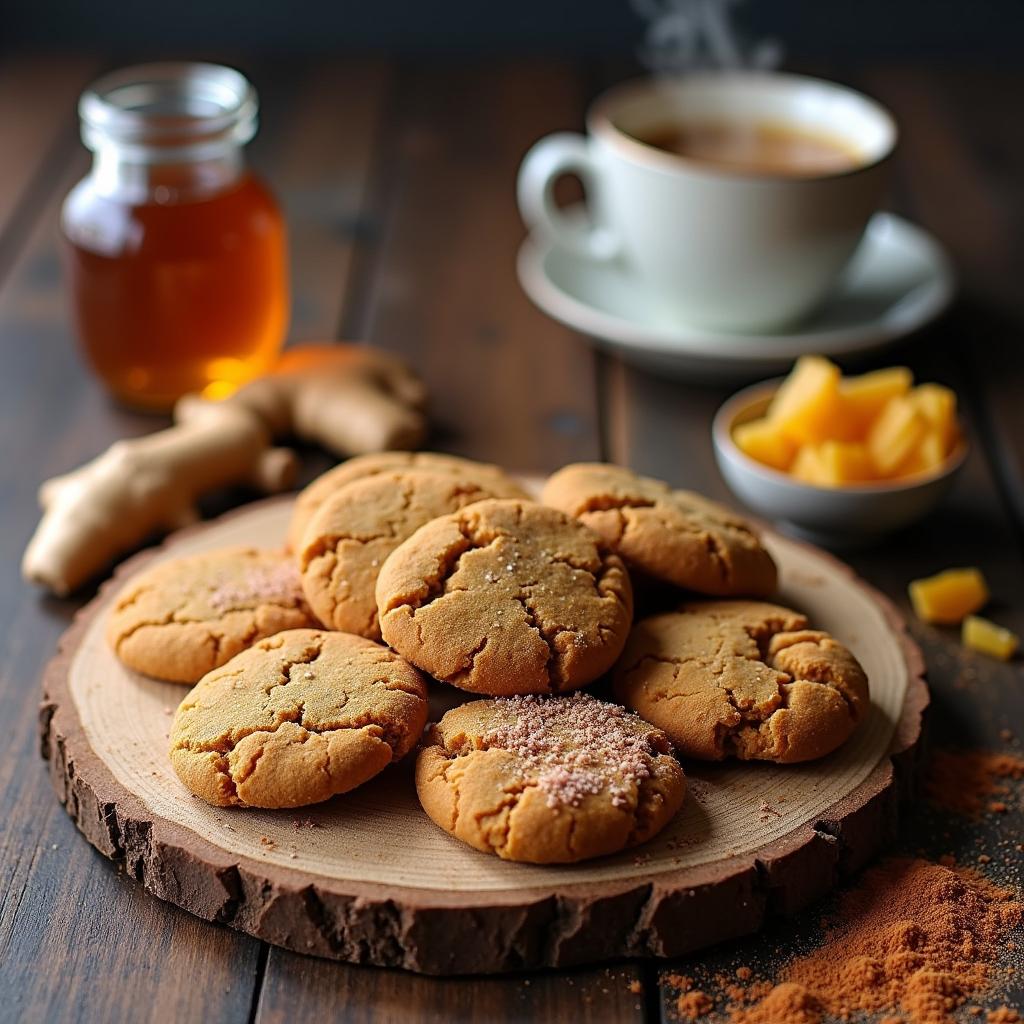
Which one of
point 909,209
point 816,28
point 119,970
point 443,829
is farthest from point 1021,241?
point 119,970

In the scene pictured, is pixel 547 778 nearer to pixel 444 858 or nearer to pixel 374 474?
pixel 444 858

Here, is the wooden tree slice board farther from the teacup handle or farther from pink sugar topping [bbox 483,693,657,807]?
the teacup handle

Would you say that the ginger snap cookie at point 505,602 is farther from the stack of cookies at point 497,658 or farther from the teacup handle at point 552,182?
the teacup handle at point 552,182

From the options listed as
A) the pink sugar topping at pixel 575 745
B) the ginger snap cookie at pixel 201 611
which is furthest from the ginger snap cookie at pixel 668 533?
the ginger snap cookie at pixel 201 611

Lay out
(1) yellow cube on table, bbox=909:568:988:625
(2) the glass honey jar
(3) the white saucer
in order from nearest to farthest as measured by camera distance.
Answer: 1. (1) yellow cube on table, bbox=909:568:988:625
2. (2) the glass honey jar
3. (3) the white saucer

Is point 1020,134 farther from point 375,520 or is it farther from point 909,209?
point 375,520

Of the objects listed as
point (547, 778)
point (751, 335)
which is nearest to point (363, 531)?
point (547, 778)

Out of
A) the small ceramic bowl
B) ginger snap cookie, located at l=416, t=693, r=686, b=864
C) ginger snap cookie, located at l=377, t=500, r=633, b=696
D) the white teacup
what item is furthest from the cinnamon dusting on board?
the white teacup
